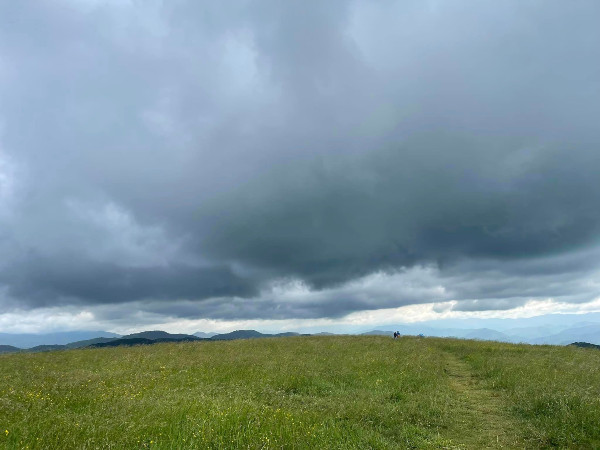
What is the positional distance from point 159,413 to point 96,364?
56.5 feet

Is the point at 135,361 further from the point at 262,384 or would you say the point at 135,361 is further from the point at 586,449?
the point at 586,449

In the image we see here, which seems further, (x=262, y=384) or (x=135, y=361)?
(x=135, y=361)

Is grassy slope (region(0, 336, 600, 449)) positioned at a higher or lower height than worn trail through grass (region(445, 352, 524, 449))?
higher

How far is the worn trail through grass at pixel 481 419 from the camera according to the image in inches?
422

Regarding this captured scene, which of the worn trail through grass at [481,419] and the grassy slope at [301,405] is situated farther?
the worn trail through grass at [481,419]

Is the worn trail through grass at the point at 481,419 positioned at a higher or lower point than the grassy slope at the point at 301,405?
lower

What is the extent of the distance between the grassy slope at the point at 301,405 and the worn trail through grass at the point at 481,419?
0.05m

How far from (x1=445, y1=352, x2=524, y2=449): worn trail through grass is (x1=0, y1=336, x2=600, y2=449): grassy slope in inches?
2.1

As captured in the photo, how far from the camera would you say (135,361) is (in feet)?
82.7

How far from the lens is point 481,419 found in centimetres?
1301

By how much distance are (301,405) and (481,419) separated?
662 cm

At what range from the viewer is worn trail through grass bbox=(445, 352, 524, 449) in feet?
35.2

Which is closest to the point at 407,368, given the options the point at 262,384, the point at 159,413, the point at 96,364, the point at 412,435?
the point at 262,384

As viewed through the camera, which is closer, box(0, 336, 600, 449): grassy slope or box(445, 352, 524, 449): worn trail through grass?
box(0, 336, 600, 449): grassy slope
